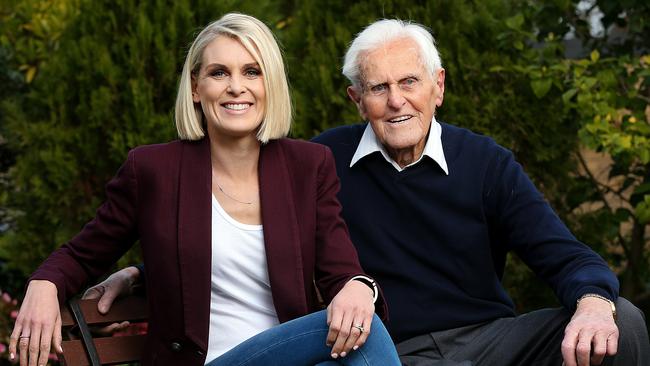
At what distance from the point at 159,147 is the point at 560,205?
270 cm

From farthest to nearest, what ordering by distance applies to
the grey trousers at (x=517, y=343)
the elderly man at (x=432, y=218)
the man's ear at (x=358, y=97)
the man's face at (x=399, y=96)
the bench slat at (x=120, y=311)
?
the man's ear at (x=358, y=97) < the man's face at (x=399, y=96) < the elderly man at (x=432, y=218) < the bench slat at (x=120, y=311) < the grey trousers at (x=517, y=343)

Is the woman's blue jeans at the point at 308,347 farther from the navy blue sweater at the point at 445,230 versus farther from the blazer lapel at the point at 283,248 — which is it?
the navy blue sweater at the point at 445,230

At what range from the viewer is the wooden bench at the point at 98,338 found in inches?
121

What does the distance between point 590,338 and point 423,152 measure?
920 millimetres

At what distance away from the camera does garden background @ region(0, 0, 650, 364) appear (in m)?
4.92

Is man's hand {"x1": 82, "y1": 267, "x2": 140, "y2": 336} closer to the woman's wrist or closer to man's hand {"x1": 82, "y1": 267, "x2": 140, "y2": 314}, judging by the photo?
man's hand {"x1": 82, "y1": 267, "x2": 140, "y2": 314}

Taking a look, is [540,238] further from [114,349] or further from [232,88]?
[114,349]

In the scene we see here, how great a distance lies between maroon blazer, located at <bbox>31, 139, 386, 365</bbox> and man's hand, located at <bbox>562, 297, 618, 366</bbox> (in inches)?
20.0

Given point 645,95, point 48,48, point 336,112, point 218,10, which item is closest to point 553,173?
point 645,95

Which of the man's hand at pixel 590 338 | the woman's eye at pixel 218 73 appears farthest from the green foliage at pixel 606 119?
the woman's eye at pixel 218 73

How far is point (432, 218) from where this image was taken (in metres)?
3.45

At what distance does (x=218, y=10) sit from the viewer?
502cm

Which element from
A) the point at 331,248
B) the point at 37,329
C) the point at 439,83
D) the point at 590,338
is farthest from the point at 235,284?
the point at 439,83

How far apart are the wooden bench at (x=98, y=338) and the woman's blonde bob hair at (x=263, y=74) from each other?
1.72 ft
